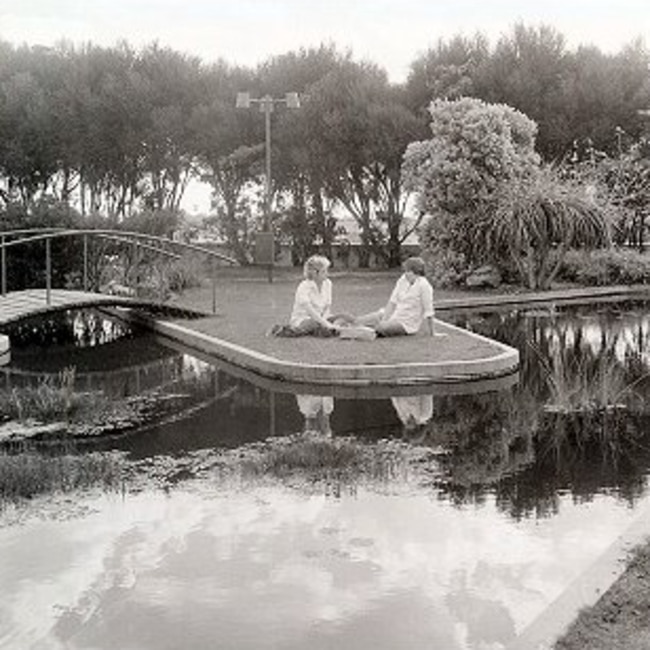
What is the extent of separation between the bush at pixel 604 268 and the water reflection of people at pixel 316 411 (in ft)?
62.3

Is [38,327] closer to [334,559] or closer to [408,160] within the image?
[408,160]

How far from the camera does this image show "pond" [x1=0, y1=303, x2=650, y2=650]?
6293mm

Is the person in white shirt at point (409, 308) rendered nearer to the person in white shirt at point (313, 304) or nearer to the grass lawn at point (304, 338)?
the grass lawn at point (304, 338)

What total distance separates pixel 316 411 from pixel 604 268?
20.4 m

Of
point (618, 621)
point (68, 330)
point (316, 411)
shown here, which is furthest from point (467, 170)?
point (618, 621)

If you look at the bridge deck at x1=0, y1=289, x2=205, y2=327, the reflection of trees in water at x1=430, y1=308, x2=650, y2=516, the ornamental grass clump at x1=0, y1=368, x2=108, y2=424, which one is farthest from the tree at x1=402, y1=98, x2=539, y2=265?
the ornamental grass clump at x1=0, y1=368, x2=108, y2=424

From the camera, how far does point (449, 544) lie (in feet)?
25.0

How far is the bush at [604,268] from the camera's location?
3102 centimetres

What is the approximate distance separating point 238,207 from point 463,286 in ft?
36.5

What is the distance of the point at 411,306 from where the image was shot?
648 inches

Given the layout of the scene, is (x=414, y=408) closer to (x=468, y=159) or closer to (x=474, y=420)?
(x=474, y=420)

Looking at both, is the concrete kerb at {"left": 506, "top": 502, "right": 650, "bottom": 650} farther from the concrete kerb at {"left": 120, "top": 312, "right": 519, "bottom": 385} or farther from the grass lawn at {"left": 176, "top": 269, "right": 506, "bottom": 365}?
the grass lawn at {"left": 176, "top": 269, "right": 506, "bottom": 365}

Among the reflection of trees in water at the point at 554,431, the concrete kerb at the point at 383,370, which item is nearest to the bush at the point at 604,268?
the reflection of trees in water at the point at 554,431

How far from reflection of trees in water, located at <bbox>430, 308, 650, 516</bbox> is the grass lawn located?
1210 mm
